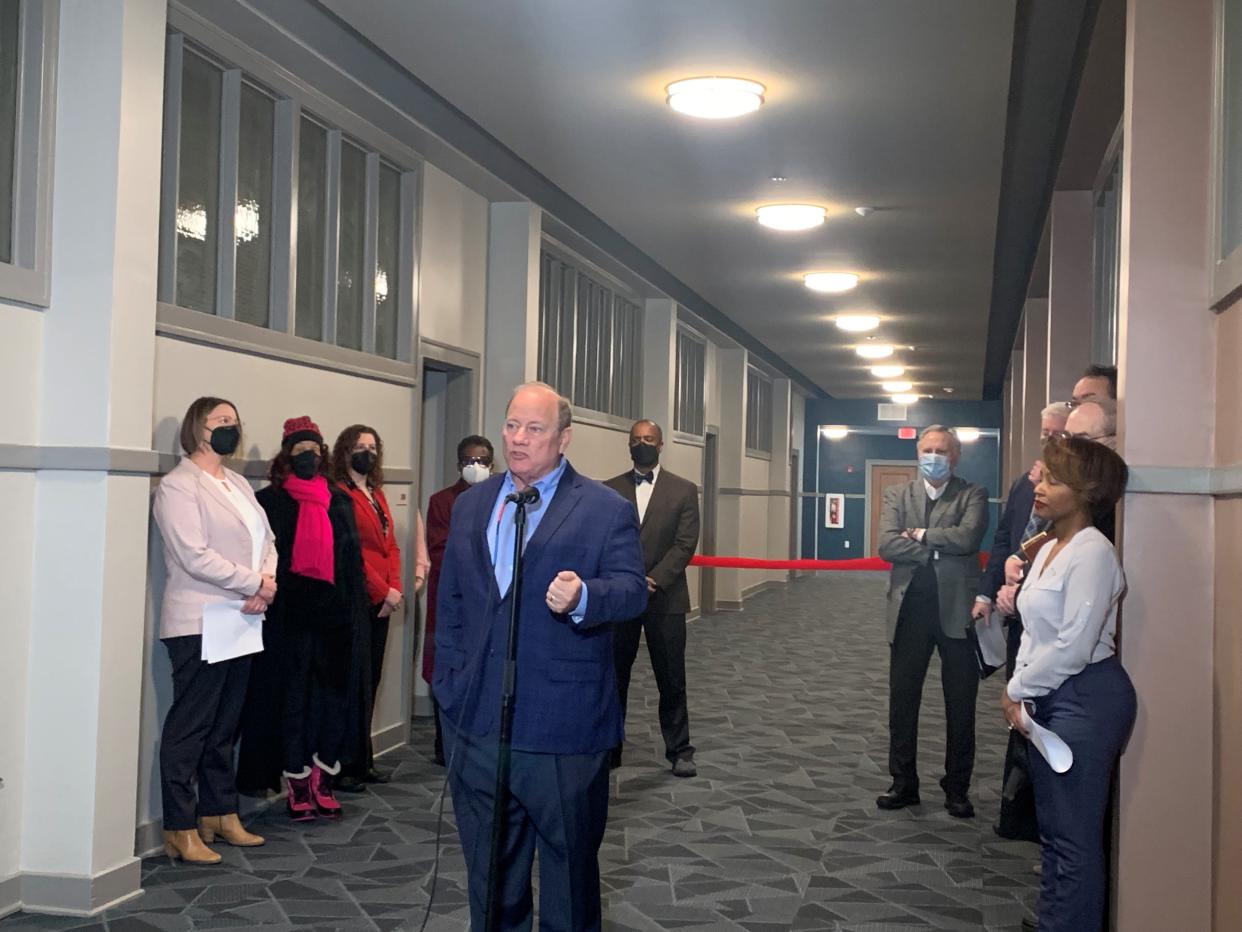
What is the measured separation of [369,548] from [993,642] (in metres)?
A: 3.03

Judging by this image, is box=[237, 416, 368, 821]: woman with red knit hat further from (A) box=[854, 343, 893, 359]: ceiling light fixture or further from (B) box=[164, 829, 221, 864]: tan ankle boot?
(A) box=[854, 343, 893, 359]: ceiling light fixture

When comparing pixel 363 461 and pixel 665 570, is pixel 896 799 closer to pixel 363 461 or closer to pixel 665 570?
pixel 665 570

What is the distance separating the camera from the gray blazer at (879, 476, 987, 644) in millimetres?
6305

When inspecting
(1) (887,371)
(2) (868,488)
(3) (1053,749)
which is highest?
(1) (887,371)

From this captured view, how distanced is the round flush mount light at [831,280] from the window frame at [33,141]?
9.45 m

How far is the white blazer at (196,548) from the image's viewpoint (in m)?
5.19

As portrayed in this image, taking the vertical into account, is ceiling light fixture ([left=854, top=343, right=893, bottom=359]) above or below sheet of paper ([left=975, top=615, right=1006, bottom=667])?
above

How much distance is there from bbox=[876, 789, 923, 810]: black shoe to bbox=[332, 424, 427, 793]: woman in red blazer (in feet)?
8.24

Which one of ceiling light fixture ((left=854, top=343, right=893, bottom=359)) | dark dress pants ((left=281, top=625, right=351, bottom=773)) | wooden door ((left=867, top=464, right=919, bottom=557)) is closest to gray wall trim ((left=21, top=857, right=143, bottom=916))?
dark dress pants ((left=281, top=625, right=351, bottom=773))

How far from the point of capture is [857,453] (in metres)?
31.6

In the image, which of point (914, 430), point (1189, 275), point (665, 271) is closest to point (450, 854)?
point (1189, 275)

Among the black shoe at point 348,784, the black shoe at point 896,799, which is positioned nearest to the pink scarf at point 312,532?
the black shoe at point 348,784

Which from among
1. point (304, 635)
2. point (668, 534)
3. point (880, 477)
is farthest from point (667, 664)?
point (880, 477)

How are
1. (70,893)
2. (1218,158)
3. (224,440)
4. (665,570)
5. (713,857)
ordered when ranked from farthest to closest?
(665,570) < (713,857) < (224,440) < (70,893) < (1218,158)
